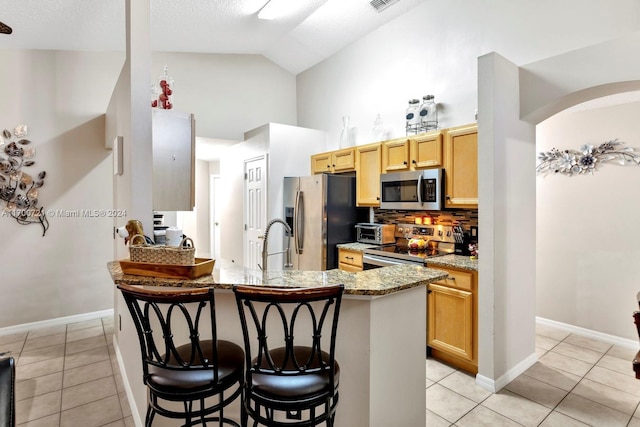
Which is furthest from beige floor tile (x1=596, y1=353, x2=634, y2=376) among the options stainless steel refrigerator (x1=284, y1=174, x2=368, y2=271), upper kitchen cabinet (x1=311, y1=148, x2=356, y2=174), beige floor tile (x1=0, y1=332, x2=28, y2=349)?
beige floor tile (x1=0, y1=332, x2=28, y2=349)

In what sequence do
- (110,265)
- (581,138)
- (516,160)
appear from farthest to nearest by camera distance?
(581,138)
(516,160)
(110,265)

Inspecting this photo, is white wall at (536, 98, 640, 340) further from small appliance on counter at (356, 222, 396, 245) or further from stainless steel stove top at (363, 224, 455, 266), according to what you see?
small appliance on counter at (356, 222, 396, 245)

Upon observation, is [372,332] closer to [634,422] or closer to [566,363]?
[634,422]

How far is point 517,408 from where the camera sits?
7.97 ft

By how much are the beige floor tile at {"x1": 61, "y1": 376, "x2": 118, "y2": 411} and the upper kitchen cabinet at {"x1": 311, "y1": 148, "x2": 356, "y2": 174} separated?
327cm

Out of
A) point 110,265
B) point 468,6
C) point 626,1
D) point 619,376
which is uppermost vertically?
point 468,6

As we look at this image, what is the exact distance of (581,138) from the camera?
12.4 ft

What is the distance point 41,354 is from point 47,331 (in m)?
0.75

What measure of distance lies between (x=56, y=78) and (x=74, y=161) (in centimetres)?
99

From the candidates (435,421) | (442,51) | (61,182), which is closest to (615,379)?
(435,421)

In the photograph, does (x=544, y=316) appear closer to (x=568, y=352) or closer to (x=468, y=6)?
(x=568, y=352)

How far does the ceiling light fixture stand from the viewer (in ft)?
12.8

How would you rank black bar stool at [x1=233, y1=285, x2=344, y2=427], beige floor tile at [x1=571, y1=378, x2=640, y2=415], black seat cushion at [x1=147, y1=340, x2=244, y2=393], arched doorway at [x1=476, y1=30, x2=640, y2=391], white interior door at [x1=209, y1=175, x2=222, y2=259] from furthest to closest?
white interior door at [x1=209, y1=175, x2=222, y2=259], arched doorway at [x1=476, y1=30, x2=640, y2=391], beige floor tile at [x1=571, y1=378, x2=640, y2=415], black seat cushion at [x1=147, y1=340, x2=244, y2=393], black bar stool at [x1=233, y1=285, x2=344, y2=427]

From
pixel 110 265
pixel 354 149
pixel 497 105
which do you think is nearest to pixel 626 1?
pixel 497 105
